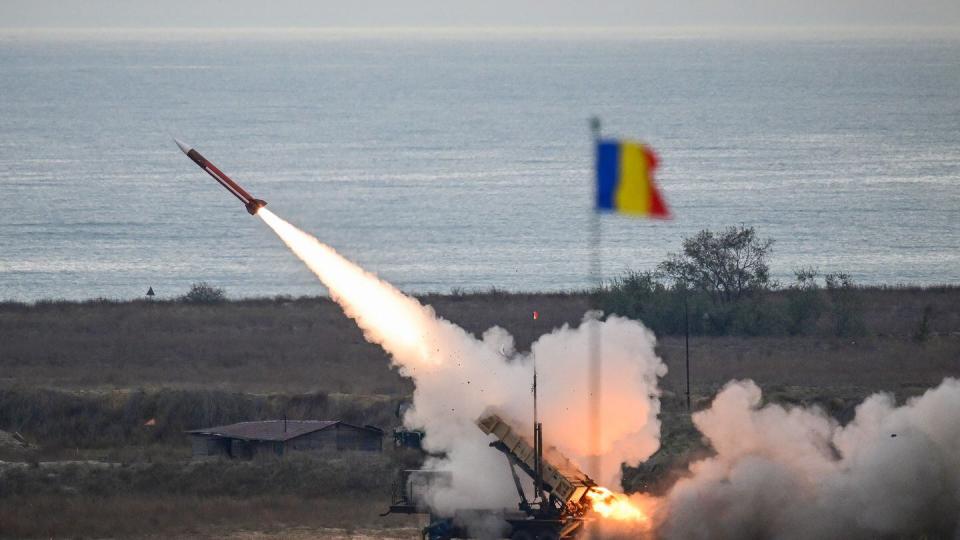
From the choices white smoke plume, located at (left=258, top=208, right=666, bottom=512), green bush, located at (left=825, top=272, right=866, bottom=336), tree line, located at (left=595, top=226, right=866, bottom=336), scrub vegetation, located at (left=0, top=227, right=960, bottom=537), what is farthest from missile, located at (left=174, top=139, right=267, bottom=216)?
green bush, located at (left=825, top=272, right=866, bottom=336)

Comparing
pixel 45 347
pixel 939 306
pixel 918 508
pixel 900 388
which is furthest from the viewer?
pixel 939 306

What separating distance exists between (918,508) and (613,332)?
7.39 meters

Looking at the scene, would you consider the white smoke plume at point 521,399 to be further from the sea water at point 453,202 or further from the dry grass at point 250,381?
the sea water at point 453,202

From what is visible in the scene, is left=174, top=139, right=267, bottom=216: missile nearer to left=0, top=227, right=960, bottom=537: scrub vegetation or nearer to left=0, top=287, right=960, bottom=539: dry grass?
left=0, top=227, right=960, bottom=537: scrub vegetation

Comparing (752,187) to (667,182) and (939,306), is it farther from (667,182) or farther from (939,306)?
(939,306)

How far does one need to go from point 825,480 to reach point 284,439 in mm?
15521

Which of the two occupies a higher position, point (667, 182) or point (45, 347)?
point (667, 182)

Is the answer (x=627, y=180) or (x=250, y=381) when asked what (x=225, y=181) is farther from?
(x=250, y=381)

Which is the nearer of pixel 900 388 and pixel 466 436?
pixel 466 436

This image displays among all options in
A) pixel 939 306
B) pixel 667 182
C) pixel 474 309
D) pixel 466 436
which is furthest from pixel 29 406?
pixel 667 182

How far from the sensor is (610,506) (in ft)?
114

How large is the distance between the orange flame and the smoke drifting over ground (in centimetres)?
56

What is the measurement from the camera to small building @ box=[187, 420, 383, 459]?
4466cm

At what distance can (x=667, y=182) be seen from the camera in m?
138
